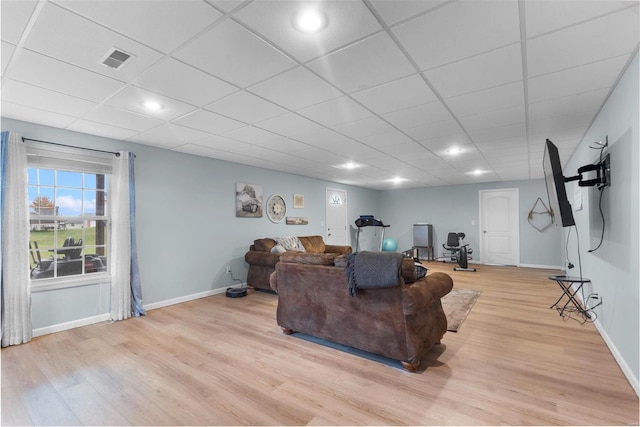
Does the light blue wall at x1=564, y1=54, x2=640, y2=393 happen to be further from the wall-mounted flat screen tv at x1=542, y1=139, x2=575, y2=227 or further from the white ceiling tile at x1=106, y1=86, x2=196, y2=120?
the white ceiling tile at x1=106, y1=86, x2=196, y2=120

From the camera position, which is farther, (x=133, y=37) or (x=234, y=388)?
(x=234, y=388)

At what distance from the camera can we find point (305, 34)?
5.91ft

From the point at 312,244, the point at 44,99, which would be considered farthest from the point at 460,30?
the point at 312,244

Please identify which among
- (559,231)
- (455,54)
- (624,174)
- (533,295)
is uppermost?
(455,54)

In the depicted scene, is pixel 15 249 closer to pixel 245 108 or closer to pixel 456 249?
pixel 245 108

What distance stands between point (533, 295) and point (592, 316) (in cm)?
137

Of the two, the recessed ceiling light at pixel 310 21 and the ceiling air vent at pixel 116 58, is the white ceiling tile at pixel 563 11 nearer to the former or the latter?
the recessed ceiling light at pixel 310 21

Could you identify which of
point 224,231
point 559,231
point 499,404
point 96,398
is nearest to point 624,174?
point 499,404

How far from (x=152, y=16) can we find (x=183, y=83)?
0.82 metres

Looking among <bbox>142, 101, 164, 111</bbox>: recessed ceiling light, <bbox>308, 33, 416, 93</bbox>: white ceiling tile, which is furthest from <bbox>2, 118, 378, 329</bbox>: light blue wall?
<bbox>308, 33, 416, 93</bbox>: white ceiling tile

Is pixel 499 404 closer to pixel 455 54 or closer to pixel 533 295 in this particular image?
pixel 455 54

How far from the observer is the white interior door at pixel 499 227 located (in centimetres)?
806

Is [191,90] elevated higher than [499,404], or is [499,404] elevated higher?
[191,90]

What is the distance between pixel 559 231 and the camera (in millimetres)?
7430
